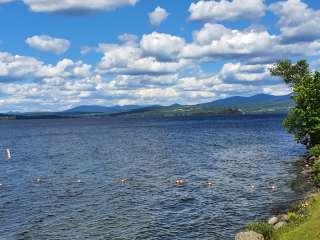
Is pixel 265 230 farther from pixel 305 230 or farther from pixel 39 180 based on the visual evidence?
pixel 39 180

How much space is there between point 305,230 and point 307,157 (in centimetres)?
6465

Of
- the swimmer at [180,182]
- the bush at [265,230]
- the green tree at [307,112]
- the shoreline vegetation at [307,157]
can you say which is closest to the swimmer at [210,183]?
the swimmer at [180,182]

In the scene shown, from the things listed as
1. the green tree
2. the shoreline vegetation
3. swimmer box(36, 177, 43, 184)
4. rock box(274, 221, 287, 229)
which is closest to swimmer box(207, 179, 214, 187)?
the shoreline vegetation

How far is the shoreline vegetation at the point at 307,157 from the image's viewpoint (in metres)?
36.5

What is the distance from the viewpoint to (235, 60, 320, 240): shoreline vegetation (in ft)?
120

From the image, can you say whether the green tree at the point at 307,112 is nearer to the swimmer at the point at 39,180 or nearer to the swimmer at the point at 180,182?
the swimmer at the point at 180,182

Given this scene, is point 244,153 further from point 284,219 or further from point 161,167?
point 284,219

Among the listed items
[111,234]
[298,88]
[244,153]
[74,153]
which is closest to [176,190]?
[111,234]

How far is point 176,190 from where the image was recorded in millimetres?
67438

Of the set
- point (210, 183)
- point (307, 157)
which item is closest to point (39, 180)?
point (210, 183)

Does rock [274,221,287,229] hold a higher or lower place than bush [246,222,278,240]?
lower

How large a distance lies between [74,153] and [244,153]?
1867 inches

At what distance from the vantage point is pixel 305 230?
34281mm

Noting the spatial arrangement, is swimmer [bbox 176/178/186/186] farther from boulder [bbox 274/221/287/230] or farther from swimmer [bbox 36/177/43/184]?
boulder [bbox 274/221/287/230]
